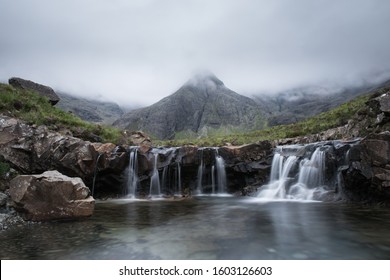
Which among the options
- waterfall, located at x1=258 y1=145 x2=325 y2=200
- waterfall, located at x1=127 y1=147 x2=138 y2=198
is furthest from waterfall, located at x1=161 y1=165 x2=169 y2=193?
waterfall, located at x1=258 y1=145 x2=325 y2=200

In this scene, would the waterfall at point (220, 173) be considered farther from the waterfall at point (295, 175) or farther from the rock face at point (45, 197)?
the rock face at point (45, 197)

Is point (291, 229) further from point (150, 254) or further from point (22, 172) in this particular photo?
point (22, 172)

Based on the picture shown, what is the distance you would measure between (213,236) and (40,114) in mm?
21505

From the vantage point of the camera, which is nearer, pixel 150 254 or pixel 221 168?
pixel 150 254

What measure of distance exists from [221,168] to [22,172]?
609 inches

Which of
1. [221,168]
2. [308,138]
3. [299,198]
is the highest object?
[308,138]

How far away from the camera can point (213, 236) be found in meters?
10.3

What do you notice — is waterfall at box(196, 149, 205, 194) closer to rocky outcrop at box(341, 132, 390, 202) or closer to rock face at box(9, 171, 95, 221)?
rocky outcrop at box(341, 132, 390, 202)

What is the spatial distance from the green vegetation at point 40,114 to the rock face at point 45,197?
463 inches

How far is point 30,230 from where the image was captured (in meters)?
11.3

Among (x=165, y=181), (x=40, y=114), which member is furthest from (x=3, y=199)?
(x=165, y=181)

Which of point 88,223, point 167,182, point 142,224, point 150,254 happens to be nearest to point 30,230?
point 88,223

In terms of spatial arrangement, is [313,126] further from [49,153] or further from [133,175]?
[49,153]

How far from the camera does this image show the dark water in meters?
8.55
